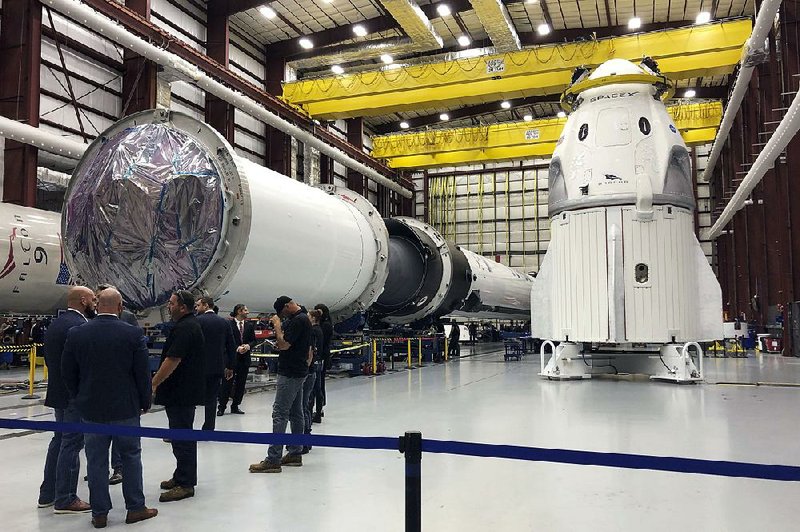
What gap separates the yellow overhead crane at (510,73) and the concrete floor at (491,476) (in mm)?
10530

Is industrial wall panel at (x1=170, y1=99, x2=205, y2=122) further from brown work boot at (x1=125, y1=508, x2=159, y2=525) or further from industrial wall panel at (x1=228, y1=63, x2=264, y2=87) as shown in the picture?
brown work boot at (x1=125, y1=508, x2=159, y2=525)

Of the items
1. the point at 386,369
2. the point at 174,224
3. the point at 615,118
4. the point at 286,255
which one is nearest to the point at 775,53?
the point at 615,118

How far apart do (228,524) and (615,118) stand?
27.6 ft

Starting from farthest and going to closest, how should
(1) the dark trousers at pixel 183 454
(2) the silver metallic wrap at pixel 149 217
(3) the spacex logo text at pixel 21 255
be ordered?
(3) the spacex logo text at pixel 21 255 → (2) the silver metallic wrap at pixel 149 217 → (1) the dark trousers at pixel 183 454

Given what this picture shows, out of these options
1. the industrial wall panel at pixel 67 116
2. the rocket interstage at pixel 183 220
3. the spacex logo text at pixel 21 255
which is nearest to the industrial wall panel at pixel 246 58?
the industrial wall panel at pixel 67 116

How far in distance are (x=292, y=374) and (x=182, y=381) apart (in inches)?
37.1

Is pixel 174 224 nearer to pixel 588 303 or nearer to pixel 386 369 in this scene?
pixel 588 303

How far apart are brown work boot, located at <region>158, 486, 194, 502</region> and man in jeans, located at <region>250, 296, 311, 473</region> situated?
0.80 meters

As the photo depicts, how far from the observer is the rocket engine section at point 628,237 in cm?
931

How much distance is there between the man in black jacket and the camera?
3994mm

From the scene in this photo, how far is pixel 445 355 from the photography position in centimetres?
1488

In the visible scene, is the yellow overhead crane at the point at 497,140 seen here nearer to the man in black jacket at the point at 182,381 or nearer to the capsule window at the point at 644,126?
the capsule window at the point at 644,126

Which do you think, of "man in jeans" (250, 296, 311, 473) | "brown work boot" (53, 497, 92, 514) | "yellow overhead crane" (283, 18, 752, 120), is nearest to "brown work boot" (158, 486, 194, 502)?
"brown work boot" (53, 497, 92, 514)

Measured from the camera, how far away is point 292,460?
15.4 ft
